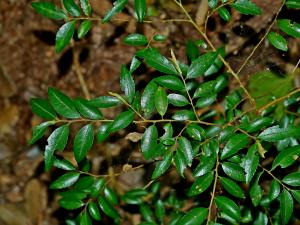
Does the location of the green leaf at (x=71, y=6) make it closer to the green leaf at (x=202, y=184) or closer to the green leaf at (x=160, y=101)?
the green leaf at (x=160, y=101)

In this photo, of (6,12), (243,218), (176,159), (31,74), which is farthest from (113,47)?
(176,159)

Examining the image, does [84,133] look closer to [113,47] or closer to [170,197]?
[170,197]

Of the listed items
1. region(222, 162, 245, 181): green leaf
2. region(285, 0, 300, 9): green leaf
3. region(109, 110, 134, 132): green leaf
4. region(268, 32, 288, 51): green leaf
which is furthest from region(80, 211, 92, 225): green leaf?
region(285, 0, 300, 9): green leaf

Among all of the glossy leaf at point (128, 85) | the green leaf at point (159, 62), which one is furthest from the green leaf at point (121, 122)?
the green leaf at point (159, 62)

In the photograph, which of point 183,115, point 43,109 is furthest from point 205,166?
point 43,109

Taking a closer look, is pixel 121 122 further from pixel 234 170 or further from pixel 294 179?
pixel 294 179
